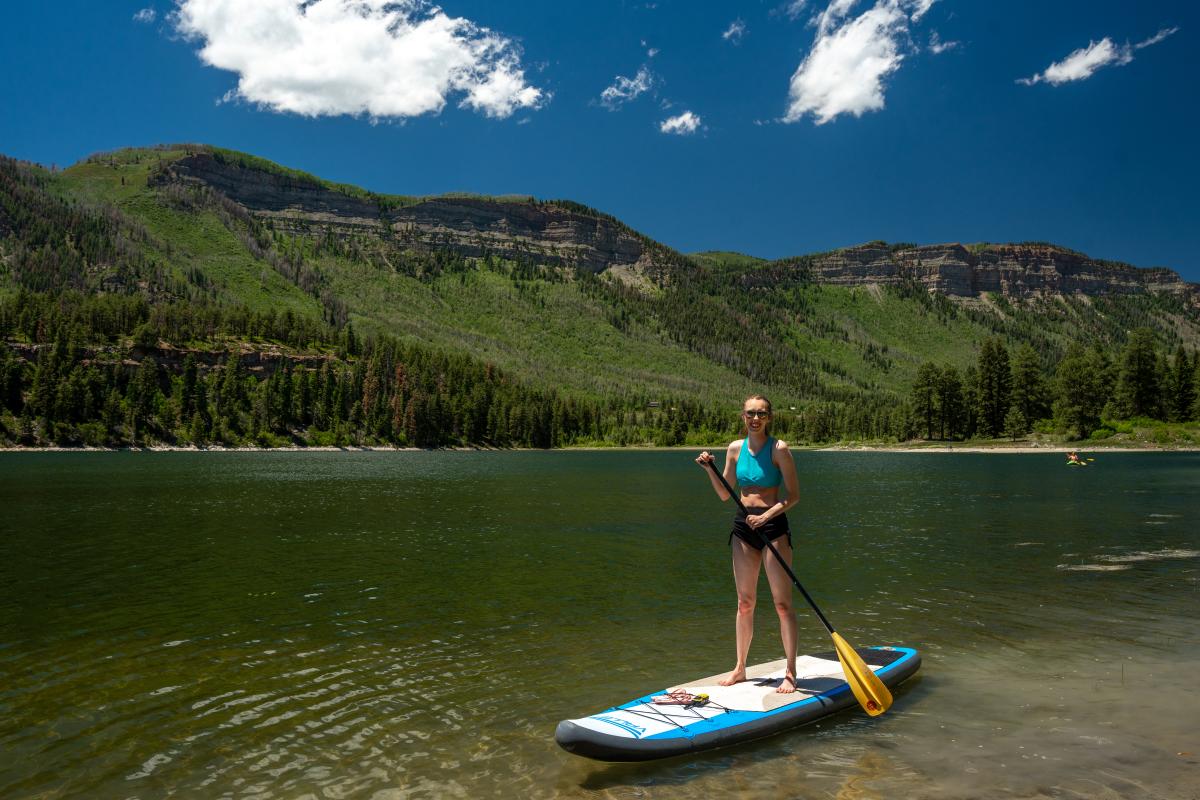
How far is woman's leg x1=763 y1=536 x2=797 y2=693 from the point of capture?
11555 millimetres

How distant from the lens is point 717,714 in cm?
1074

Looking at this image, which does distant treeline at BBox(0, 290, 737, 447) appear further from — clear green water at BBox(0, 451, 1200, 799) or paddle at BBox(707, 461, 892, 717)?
paddle at BBox(707, 461, 892, 717)

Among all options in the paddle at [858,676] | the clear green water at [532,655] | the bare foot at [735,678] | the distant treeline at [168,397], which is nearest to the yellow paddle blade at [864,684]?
the paddle at [858,676]

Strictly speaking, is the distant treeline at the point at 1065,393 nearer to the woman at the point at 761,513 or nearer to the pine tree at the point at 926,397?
the pine tree at the point at 926,397

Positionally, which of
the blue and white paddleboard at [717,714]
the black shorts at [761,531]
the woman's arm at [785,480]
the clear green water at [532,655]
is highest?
the woman's arm at [785,480]

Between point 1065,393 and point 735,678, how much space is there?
15428 cm

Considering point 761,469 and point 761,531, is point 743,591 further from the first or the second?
point 761,469

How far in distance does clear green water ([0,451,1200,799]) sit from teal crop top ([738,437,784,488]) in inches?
154

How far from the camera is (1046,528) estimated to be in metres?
37.6

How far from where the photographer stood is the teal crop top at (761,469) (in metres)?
11.6

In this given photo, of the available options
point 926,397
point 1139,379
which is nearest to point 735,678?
point 1139,379

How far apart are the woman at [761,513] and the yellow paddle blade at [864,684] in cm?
84

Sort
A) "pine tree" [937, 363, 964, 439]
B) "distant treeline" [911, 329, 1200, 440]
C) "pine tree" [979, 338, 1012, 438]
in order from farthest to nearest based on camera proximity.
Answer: "pine tree" [937, 363, 964, 439]
"pine tree" [979, 338, 1012, 438]
"distant treeline" [911, 329, 1200, 440]

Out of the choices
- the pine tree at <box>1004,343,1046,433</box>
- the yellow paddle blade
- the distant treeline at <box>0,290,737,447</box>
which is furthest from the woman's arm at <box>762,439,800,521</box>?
the distant treeline at <box>0,290,737,447</box>
